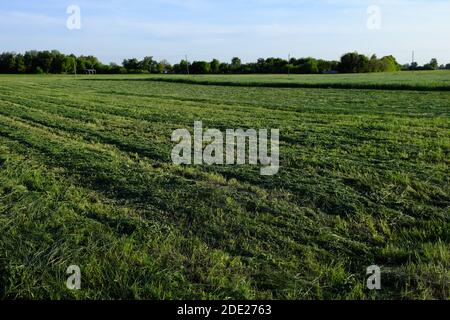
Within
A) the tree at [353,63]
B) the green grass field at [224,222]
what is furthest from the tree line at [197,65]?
the green grass field at [224,222]

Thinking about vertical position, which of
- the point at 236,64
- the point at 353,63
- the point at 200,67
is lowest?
the point at 200,67

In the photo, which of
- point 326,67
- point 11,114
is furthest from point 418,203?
point 326,67

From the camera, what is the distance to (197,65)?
110m

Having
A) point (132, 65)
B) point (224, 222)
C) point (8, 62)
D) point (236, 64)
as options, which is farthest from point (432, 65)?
point (224, 222)

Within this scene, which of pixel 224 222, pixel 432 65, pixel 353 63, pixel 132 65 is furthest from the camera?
pixel 132 65

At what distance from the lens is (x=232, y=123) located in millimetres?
14203

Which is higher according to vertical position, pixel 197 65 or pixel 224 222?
pixel 197 65

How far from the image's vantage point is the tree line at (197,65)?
97.4 meters

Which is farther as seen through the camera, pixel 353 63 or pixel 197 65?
pixel 197 65

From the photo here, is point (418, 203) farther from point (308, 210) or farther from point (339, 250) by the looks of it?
point (339, 250)

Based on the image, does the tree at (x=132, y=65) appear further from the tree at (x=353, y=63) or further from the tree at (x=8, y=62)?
the tree at (x=353, y=63)

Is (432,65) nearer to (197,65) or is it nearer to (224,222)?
(197,65)

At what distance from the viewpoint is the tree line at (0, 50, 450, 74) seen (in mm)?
97438
